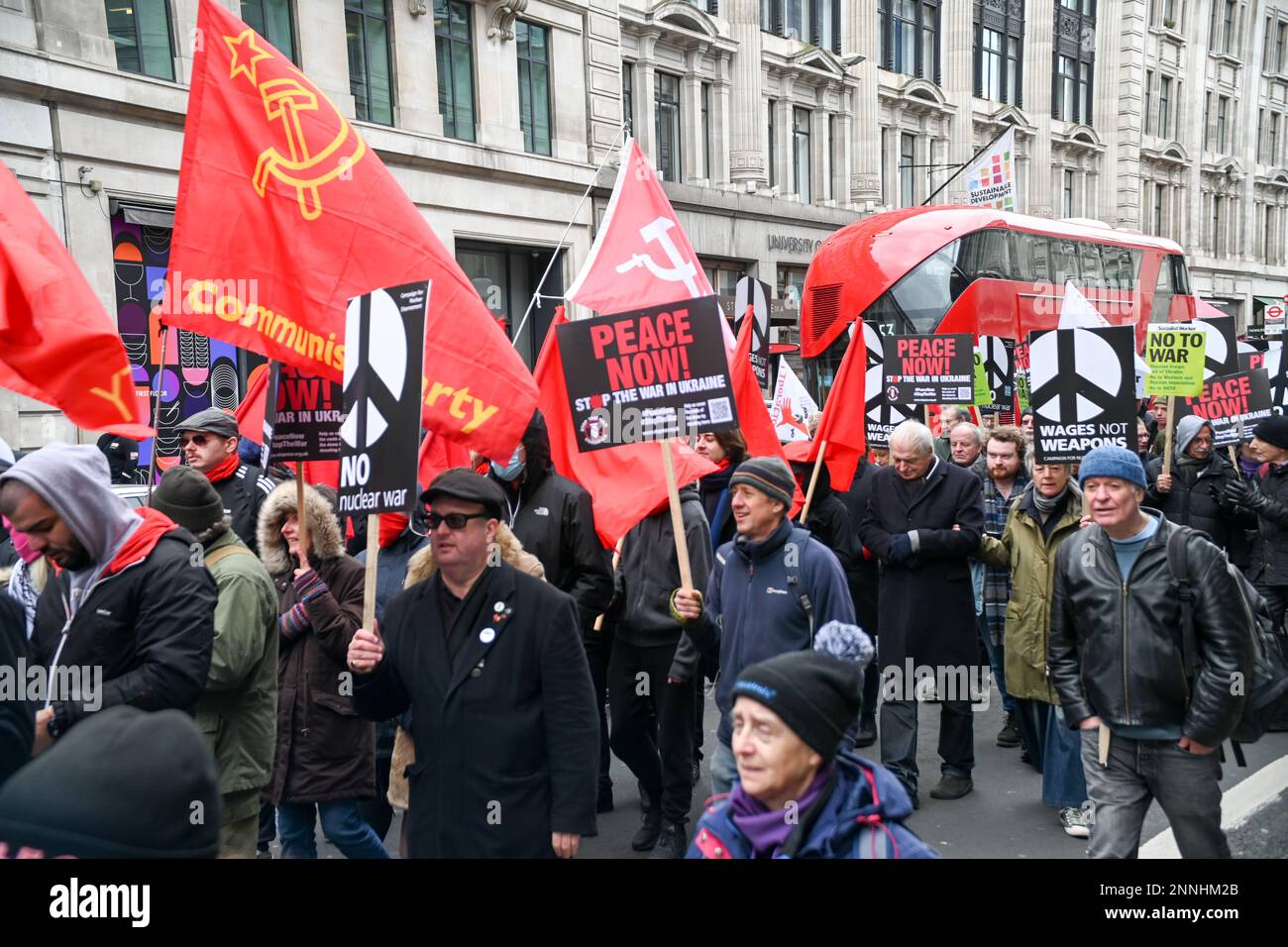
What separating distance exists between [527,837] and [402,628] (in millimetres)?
779

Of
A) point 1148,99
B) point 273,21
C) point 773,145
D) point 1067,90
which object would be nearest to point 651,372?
point 273,21

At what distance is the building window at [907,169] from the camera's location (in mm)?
33072

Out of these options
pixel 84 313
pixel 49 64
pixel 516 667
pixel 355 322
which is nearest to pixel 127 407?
pixel 84 313

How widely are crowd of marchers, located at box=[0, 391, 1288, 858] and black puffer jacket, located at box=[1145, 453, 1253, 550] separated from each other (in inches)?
127

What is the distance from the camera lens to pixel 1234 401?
8617 mm

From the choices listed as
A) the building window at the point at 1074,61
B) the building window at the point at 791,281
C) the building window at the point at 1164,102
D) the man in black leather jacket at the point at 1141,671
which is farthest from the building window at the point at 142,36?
the building window at the point at 1164,102

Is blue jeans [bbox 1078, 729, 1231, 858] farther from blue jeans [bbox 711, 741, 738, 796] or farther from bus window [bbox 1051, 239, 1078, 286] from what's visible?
bus window [bbox 1051, 239, 1078, 286]

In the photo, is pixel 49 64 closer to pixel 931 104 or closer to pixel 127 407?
pixel 127 407

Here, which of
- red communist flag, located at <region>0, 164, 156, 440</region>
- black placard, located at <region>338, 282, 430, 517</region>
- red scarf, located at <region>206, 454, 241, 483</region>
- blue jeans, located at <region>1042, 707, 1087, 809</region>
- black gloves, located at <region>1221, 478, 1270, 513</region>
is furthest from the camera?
black gloves, located at <region>1221, 478, 1270, 513</region>

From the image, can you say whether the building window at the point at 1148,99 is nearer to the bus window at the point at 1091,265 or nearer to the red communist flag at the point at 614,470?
the bus window at the point at 1091,265

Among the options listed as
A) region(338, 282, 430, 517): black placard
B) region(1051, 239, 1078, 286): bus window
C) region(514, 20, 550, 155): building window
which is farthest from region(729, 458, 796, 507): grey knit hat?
region(1051, 239, 1078, 286): bus window

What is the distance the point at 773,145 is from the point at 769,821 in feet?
93.1

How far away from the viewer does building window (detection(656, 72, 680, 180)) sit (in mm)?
25797
